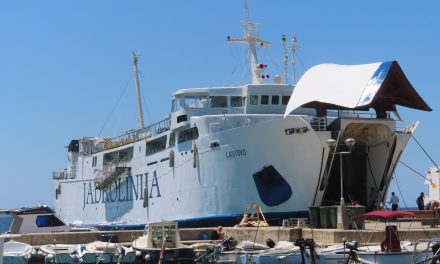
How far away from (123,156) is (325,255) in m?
24.9

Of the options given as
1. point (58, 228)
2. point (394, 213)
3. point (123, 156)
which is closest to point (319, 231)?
point (394, 213)

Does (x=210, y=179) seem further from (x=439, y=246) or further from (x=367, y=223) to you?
(x=439, y=246)

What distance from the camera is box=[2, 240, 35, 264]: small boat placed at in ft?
62.5

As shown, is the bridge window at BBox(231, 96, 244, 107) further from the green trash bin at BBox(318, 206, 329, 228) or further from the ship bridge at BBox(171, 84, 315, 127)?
the green trash bin at BBox(318, 206, 329, 228)

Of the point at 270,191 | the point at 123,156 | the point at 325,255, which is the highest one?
the point at 123,156

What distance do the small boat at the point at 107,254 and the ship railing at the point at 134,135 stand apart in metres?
15.6

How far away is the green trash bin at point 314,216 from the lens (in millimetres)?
26078

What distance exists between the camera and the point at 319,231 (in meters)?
22.8

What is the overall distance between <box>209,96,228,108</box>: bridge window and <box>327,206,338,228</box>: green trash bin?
9.45m

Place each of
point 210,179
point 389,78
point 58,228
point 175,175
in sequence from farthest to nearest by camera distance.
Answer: point 175,175 → point 210,179 → point 58,228 → point 389,78

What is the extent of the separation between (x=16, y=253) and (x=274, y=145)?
12.0 m

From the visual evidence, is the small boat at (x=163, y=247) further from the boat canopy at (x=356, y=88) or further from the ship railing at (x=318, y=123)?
the ship railing at (x=318, y=123)

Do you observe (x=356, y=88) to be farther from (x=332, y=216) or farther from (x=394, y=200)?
(x=394, y=200)

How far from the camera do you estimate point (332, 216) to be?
25.1m
